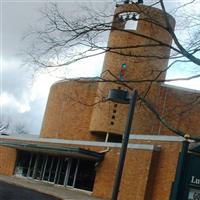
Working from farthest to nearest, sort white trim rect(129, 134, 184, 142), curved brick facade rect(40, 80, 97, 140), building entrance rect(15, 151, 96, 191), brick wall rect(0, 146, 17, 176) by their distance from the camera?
curved brick facade rect(40, 80, 97, 140), brick wall rect(0, 146, 17, 176), building entrance rect(15, 151, 96, 191), white trim rect(129, 134, 184, 142)

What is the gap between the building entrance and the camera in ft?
118

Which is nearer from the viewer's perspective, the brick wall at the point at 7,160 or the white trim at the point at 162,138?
the white trim at the point at 162,138

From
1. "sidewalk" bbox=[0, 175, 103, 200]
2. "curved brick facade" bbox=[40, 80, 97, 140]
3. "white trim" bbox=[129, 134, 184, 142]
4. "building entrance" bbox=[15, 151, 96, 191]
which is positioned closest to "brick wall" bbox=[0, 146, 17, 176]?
"building entrance" bbox=[15, 151, 96, 191]

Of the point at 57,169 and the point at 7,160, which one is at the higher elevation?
the point at 57,169

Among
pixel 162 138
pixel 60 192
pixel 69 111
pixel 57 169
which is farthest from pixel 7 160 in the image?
pixel 162 138

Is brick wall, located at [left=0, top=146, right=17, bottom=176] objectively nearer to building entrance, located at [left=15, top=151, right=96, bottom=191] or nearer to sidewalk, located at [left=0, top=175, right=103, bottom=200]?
building entrance, located at [left=15, top=151, right=96, bottom=191]

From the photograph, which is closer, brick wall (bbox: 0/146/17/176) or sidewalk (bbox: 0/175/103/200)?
sidewalk (bbox: 0/175/103/200)

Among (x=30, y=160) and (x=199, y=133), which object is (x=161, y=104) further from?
(x=30, y=160)

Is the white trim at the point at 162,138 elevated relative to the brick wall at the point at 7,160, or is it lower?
elevated

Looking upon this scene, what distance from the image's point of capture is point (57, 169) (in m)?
39.7

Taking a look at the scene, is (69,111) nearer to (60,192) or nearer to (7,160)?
(7,160)

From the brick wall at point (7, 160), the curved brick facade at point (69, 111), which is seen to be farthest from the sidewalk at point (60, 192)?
the curved brick facade at point (69, 111)

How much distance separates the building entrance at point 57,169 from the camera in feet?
118

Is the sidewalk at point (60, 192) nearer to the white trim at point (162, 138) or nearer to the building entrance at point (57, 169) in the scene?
the building entrance at point (57, 169)
